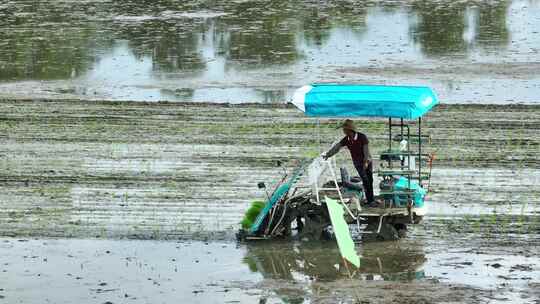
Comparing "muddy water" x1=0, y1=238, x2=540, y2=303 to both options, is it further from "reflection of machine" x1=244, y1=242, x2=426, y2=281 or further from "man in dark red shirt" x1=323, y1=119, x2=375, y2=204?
"man in dark red shirt" x1=323, y1=119, x2=375, y2=204

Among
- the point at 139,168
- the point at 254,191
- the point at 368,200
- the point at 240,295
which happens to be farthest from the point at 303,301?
the point at 139,168

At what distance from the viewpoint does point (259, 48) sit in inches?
1309

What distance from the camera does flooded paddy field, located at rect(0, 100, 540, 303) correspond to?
1588 centimetres

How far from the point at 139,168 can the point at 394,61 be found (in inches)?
431

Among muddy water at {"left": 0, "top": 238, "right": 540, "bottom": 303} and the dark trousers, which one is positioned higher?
the dark trousers

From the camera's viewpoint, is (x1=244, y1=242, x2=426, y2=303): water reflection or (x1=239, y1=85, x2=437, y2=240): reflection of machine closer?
(x1=244, y1=242, x2=426, y2=303): water reflection

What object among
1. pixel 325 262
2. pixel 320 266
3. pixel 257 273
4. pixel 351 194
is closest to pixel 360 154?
pixel 351 194

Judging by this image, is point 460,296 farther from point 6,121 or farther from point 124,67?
point 124,67

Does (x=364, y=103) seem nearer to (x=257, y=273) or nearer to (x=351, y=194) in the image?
(x=351, y=194)

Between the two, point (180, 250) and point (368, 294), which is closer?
point (368, 294)

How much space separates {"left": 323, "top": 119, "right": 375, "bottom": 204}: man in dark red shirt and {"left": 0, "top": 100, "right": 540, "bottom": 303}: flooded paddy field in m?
0.83

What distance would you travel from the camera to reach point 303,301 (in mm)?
15320

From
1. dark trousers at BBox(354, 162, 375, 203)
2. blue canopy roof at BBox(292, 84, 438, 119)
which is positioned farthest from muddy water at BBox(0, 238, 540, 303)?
blue canopy roof at BBox(292, 84, 438, 119)

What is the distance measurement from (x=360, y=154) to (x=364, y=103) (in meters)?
0.68
